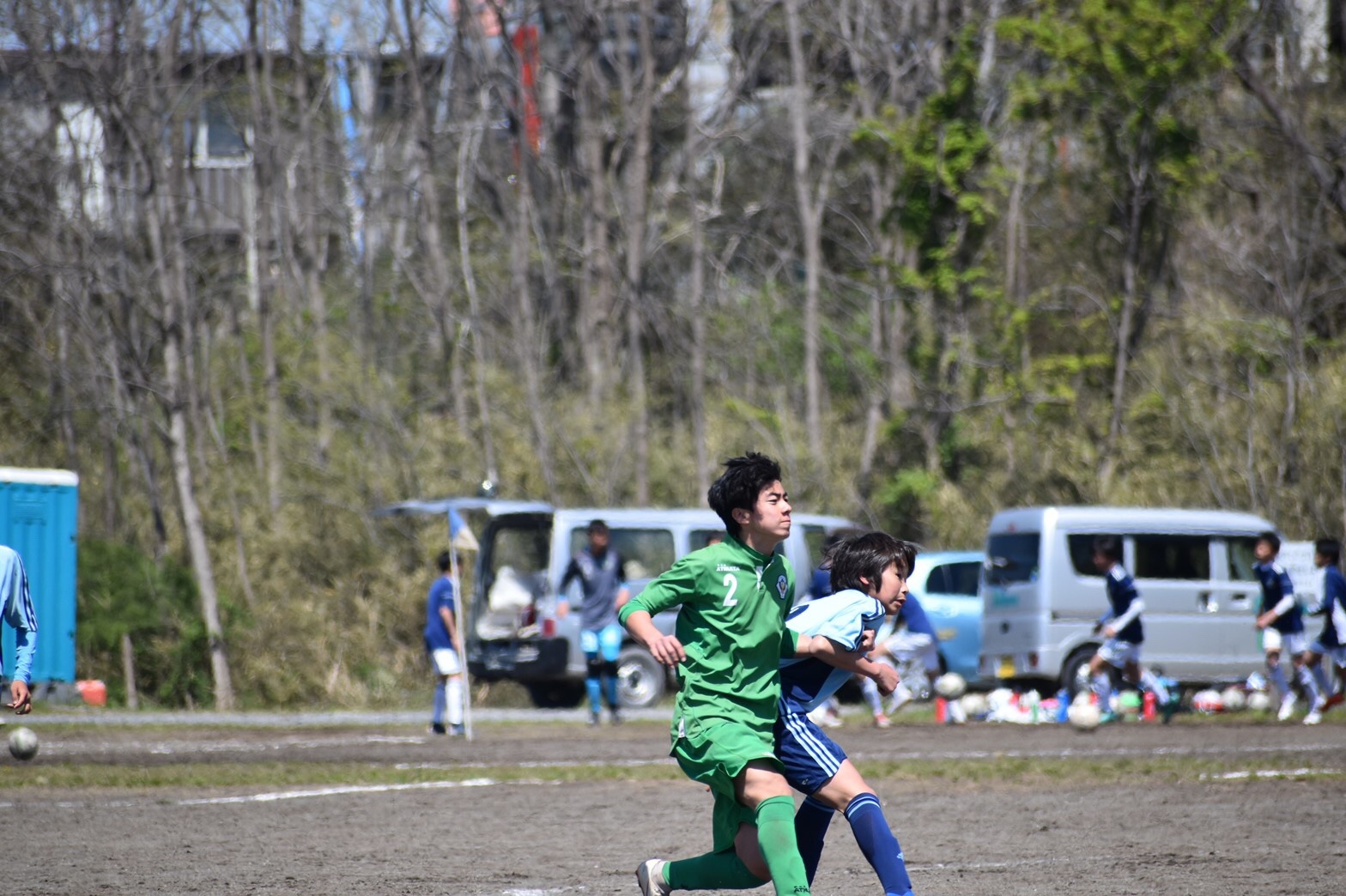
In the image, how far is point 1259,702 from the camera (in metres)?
18.0

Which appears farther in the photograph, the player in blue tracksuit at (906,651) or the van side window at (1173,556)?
the van side window at (1173,556)

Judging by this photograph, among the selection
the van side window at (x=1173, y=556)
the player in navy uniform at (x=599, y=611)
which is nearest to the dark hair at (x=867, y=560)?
the player in navy uniform at (x=599, y=611)

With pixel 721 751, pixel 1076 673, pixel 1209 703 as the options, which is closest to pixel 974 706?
pixel 1076 673

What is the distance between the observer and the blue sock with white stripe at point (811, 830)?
607cm

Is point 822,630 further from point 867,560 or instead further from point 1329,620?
point 1329,620

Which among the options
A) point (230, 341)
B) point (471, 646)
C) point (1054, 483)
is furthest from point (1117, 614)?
point (230, 341)

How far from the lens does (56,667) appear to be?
19484 mm

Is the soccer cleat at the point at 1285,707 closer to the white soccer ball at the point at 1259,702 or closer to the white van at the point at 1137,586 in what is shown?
the white soccer ball at the point at 1259,702

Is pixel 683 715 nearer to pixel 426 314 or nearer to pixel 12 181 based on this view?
pixel 12 181

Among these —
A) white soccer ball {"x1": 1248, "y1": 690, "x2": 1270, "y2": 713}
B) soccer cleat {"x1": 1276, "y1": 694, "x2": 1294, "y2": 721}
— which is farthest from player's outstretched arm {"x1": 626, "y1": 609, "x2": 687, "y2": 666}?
white soccer ball {"x1": 1248, "y1": 690, "x2": 1270, "y2": 713}

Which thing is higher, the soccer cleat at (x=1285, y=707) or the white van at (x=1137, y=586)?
the white van at (x=1137, y=586)

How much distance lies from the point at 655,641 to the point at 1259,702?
559 inches

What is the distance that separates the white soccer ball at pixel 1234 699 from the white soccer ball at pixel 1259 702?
7 centimetres

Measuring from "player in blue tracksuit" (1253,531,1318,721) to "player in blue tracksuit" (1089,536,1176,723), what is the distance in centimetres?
111
